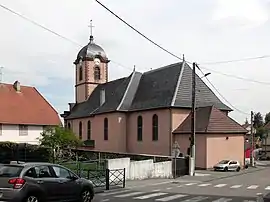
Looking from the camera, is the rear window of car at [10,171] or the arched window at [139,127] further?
the arched window at [139,127]

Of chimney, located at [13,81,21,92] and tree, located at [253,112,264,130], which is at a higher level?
chimney, located at [13,81,21,92]

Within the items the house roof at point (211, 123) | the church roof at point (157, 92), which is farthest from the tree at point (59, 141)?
the house roof at point (211, 123)

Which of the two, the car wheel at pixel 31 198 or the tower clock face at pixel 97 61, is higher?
the tower clock face at pixel 97 61

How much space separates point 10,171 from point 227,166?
33.8 m

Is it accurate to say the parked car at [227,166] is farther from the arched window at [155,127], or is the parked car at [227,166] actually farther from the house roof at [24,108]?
the house roof at [24,108]

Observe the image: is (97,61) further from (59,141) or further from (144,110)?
(59,141)

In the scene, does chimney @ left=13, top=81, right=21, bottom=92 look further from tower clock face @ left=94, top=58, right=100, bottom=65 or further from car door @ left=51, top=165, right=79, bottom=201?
car door @ left=51, top=165, right=79, bottom=201

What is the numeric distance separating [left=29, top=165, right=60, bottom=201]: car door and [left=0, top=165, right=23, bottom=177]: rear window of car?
34cm

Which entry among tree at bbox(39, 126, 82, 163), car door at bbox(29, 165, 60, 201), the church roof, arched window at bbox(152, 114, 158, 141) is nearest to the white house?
tree at bbox(39, 126, 82, 163)

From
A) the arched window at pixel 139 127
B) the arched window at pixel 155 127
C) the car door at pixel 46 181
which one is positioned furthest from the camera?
the arched window at pixel 139 127

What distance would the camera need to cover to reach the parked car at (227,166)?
4449cm

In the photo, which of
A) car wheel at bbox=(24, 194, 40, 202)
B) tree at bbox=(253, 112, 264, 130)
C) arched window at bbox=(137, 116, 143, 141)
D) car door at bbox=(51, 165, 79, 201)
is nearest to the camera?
car wheel at bbox=(24, 194, 40, 202)

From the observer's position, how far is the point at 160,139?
164 feet

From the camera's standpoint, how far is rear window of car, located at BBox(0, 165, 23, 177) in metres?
13.8
